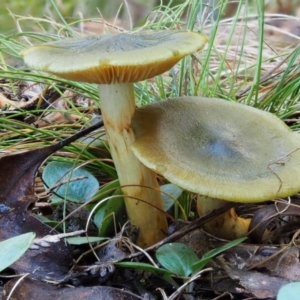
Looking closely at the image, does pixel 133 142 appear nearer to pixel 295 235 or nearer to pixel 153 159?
pixel 153 159

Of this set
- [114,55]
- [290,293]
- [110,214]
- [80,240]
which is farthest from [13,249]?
A: [290,293]

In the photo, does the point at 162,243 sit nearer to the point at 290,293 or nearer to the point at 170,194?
the point at 170,194

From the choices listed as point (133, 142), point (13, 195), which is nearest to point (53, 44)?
point (133, 142)

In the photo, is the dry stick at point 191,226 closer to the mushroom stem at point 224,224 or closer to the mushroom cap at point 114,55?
the mushroom stem at point 224,224

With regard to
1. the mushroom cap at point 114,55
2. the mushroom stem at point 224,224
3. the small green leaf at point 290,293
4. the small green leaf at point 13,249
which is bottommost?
the mushroom stem at point 224,224

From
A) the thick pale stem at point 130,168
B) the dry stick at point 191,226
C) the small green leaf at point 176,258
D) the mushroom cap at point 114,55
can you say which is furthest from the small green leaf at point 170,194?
the mushroom cap at point 114,55

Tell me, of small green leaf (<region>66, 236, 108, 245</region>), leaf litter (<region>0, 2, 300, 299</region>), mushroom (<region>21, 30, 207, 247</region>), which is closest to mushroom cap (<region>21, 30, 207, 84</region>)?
mushroom (<region>21, 30, 207, 247</region>)
